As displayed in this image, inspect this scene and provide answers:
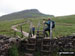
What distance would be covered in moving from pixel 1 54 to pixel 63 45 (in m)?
7.00

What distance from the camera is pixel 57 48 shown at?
16953 millimetres

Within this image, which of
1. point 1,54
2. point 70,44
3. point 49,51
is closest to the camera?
point 1,54

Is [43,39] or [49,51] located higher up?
[43,39]

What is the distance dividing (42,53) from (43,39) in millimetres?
1358

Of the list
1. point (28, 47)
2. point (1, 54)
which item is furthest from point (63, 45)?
point (1, 54)

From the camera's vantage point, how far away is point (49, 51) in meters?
15.1

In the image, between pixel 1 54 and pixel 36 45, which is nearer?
pixel 1 54

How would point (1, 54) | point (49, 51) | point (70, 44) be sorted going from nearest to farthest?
point (1, 54)
point (49, 51)
point (70, 44)

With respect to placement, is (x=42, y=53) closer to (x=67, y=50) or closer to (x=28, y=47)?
(x=28, y=47)

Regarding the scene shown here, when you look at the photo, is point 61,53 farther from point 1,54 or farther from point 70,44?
point 1,54

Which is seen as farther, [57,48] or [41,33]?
[41,33]

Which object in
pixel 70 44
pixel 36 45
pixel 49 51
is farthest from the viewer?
pixel 70 44

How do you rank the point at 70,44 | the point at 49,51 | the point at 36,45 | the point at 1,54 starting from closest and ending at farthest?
1. the point at 1,54
2. the point at 49,51
3. the point at 36,45
4. the point at 70,44

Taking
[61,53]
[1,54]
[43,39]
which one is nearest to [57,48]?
[61,53]
